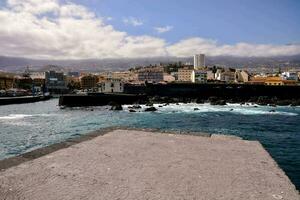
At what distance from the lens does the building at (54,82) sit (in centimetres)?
13214

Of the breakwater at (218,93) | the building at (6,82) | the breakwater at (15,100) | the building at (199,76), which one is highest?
the building at (199,76)

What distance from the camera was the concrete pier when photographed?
5109 mm

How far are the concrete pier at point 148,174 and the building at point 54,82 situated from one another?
126m

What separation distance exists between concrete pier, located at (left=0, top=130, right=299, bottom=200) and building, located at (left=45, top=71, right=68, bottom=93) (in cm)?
12633

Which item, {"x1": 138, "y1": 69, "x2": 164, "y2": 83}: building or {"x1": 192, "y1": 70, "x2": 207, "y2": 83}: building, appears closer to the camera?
Result: {"x1": 192, "y1": 70, "x2": 207, "y2": 83}: building

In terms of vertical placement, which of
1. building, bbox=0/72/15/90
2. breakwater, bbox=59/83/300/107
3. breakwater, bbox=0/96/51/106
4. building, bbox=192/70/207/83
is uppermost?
building, bbox=192/70/207/83

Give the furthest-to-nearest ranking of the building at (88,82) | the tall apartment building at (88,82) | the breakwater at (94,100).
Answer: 1. the tall apartment building at (88,82)
2. the building at (88,82)
3. the breakwater at (94,100)

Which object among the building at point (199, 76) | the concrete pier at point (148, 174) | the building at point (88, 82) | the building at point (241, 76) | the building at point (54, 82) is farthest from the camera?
the building at point (88, 82)

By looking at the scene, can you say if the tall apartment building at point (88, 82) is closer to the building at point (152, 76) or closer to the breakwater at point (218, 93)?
the building at point (152, 76)

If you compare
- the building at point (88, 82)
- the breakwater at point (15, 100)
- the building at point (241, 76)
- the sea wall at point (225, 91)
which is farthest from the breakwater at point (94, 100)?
the building at point (88, 82)

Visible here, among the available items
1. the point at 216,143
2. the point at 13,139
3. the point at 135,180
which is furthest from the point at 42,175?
the point at 13,139

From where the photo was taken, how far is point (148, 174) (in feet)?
19.8

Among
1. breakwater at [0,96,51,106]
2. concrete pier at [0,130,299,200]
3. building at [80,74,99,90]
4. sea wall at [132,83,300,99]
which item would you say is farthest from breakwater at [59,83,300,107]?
concrete pier at [0,130,299,200]

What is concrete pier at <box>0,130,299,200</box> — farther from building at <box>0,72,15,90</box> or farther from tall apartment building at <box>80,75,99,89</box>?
tall apartment building at <box>80,75,99,89</box>
